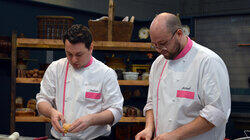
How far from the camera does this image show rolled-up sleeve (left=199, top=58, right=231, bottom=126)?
1.46 m

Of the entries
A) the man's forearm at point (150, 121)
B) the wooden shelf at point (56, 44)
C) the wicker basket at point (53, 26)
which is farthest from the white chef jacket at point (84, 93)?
the wicker basket at point (53, 26)

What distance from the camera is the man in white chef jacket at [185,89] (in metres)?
1.48

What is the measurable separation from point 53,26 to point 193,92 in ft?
8.13

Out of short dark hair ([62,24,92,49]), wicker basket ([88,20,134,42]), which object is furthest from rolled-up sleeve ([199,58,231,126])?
wicker basket ([88,20,134,42])

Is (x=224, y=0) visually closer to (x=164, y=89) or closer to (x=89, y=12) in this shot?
(x=89, y=12)

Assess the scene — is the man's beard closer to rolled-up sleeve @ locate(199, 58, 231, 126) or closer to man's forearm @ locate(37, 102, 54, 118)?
rolled-up sleeve @ locate(199, 58, 231, 126)

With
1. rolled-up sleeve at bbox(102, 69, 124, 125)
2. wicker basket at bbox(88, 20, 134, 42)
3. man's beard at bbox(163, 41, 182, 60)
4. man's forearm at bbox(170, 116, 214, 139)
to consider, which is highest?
wicker basket at bbox(88, 20, 134, 42)

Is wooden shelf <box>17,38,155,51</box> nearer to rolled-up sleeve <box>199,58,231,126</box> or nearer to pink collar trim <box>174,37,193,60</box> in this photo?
pink collar trim <box>174,37,193,60</box>

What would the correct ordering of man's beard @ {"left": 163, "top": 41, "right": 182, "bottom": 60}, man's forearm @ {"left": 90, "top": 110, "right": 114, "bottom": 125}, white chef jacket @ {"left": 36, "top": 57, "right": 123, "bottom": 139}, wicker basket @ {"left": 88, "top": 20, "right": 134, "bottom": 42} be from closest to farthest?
man's beard @ {"left": 163, "top": 41, "right": 182, "bottom": 60}
man's forearm @ {"left": 90, "top": 110, "right": 114, "bottom": 125}
white chef jacket @ {"left": 36, "top": 57, "right": 123, "bottom": 139}
wicker basket @ {"left": 88, "top": 20, "right": 134, "bottom": 42}

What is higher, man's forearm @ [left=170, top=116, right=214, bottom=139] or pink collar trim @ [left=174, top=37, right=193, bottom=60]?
pink collar trim @ [left=174, top=37, right=193, bottom=60]

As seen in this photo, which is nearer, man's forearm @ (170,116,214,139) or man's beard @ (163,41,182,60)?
man's forearm @ (170,116,214,139)

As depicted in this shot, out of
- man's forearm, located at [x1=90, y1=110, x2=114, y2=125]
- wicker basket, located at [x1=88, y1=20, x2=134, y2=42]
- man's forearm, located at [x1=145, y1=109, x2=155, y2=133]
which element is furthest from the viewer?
wicker basket, located at [x1=88, y1=20, x2=134, y2=42]

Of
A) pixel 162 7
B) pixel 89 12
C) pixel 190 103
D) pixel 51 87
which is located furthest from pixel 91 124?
pixel 162 7

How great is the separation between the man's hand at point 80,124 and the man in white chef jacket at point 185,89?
0.35 meters
